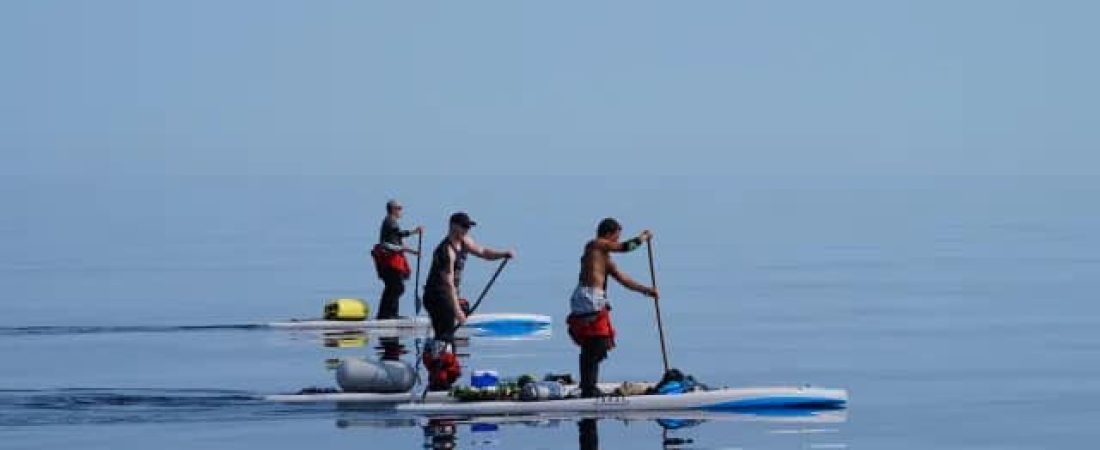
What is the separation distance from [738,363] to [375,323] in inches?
292

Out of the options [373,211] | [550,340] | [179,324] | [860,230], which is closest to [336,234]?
[860,230]

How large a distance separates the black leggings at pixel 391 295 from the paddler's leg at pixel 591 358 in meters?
12.0

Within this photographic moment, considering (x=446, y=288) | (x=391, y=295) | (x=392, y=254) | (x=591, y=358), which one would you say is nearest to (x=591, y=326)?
(x=591, y=358)

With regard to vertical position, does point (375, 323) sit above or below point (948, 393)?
above

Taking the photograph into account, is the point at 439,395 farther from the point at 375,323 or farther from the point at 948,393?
the point at 375,323

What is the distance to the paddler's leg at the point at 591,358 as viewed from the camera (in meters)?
26.0

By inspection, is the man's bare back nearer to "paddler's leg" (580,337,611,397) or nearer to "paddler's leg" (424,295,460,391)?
"paddler's leg" (580,337,611,397)

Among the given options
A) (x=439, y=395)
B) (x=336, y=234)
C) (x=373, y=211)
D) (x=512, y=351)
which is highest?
(x=373, y=211)

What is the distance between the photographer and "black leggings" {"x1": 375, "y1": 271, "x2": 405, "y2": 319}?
37912 millimetres

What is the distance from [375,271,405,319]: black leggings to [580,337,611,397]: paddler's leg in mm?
12017

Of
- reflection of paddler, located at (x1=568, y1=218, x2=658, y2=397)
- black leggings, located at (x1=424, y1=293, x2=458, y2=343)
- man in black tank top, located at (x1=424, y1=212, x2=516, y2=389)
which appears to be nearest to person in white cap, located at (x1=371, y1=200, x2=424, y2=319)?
man in black tank top, located at (x1=424, y1=212, x2=516, y2=389)

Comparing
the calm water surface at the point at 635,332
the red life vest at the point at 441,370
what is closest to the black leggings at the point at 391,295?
the calm water surface at the point at 635,332

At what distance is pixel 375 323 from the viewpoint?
3784 cm

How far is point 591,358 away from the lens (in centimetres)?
2608
